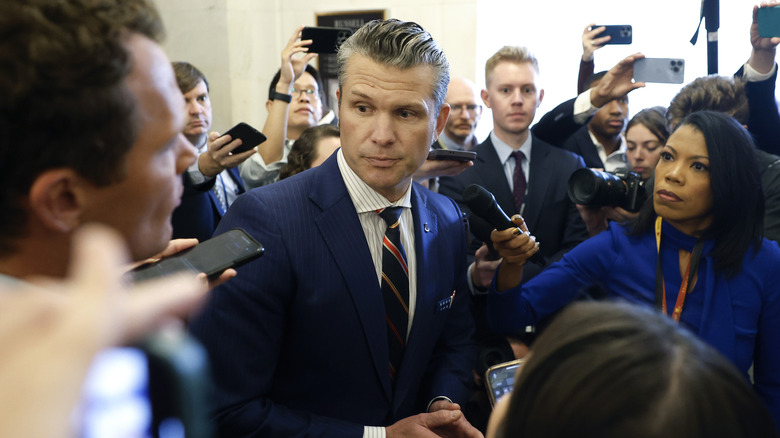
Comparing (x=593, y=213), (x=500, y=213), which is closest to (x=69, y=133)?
(x=500, y=213)

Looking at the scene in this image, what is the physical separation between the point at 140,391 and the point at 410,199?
125 centimetres

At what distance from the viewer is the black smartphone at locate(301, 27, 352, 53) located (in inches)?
133

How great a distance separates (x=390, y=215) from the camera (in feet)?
5.64

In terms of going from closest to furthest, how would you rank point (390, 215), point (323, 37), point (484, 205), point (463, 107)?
point (390, 215), point (484, 205), point (323, 37), point (463, 107)

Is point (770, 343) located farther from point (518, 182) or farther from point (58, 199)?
point (58, 199)

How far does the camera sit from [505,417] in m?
0.75

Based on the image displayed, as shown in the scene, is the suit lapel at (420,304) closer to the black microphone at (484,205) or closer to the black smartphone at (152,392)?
the black microphone at (484,205)

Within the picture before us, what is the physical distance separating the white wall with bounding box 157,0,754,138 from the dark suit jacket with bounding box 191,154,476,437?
3746mm

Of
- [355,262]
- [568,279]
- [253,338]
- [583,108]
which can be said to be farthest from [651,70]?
[253,338]

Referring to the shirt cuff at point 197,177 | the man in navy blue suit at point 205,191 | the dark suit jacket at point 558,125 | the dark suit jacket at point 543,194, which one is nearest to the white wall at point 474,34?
the dark suit jacket at point 558,125

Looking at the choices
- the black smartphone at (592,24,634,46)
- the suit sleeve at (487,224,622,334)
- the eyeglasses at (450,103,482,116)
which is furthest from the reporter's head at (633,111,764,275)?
the eyeglasses at (450,103,482,116)

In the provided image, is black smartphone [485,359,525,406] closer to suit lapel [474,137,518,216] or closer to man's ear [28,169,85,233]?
man's ear [28,169,85,233]

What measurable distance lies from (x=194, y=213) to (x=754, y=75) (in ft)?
8.27

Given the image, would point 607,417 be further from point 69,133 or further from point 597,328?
point 69,133
